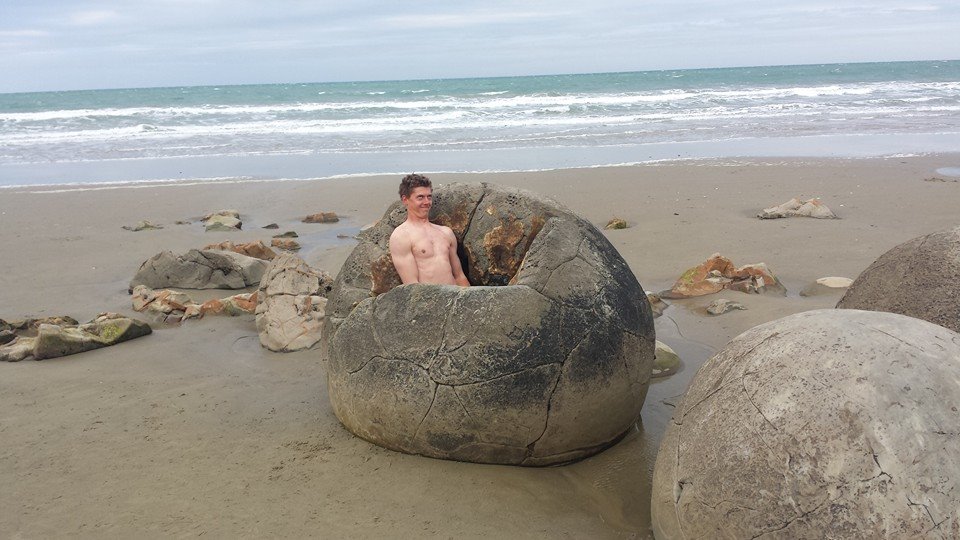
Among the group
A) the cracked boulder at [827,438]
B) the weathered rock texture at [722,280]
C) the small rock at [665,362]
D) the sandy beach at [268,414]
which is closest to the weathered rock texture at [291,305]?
the sandy beach at [268,414]

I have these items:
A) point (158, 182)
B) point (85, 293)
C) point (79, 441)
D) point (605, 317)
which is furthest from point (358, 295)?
point (158, 182)

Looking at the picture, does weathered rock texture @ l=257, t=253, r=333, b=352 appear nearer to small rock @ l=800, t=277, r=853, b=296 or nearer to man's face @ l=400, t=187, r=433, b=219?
man's face @ l=400, t=187, r=433, b=219

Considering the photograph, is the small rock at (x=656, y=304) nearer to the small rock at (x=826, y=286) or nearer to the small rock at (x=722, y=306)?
the small rock at (x=722, y=306)

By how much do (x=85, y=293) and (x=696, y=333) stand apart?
5.81 meters

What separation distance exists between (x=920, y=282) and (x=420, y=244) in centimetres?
271

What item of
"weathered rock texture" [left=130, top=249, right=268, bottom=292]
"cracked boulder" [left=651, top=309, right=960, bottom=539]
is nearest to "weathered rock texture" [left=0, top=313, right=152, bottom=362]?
"weathered rock texture" [left=130, top=249, right=268, bottom=292]

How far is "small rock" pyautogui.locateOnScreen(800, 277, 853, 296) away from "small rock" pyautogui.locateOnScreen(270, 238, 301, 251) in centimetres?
563

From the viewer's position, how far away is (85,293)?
8.03 meters

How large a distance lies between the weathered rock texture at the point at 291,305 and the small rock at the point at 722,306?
3.22 metres

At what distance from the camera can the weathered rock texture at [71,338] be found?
6156mm

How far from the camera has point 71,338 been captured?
6262mm

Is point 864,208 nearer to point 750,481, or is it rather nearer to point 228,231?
point 228,231

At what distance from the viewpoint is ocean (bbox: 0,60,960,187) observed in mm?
17516

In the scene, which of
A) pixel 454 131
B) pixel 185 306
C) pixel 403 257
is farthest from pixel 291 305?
pixel 454 131
